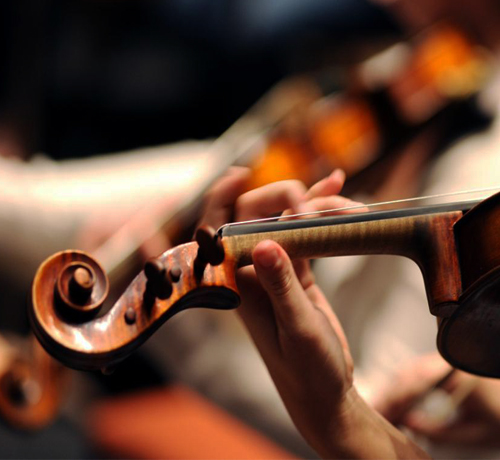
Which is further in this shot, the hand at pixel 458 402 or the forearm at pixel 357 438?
the hand at pixel 458 402

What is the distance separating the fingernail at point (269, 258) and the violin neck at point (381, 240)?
0.7 inches

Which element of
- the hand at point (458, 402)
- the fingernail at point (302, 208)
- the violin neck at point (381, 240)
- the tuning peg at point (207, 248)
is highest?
the tuning peg at point (207, 248)

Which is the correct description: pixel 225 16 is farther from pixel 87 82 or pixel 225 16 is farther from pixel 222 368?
pixel 222 368

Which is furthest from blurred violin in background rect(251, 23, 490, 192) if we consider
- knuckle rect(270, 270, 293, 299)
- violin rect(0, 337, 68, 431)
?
knuckle rect(270, 270, 293, 299)

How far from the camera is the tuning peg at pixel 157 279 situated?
0.37m

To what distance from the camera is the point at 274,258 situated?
383 millimetres

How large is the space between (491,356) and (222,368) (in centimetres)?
71

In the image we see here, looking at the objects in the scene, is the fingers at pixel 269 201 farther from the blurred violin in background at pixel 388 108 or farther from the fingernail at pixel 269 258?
the blurred violin in background at pixel 388 108

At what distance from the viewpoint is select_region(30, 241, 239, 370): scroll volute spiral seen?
1.14 feet

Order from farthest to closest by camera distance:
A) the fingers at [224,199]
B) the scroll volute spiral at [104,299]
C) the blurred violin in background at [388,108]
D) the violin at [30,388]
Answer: the blurred violin in background at [388,108], the violin at [30,388], the fingers at [224,199], the scroll volute spiral at [104,299]

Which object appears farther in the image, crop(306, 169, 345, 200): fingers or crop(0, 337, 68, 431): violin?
crop(0, 337, 68, 431): violin

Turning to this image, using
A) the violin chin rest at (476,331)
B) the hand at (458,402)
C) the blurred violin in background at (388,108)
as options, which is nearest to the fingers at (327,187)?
the violin chin rest at (476,331)

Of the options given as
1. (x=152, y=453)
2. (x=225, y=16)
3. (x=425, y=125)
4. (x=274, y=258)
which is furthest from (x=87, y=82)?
(x=274, y=258)

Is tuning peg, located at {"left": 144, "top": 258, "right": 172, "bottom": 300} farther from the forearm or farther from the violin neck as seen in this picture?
the forearm
